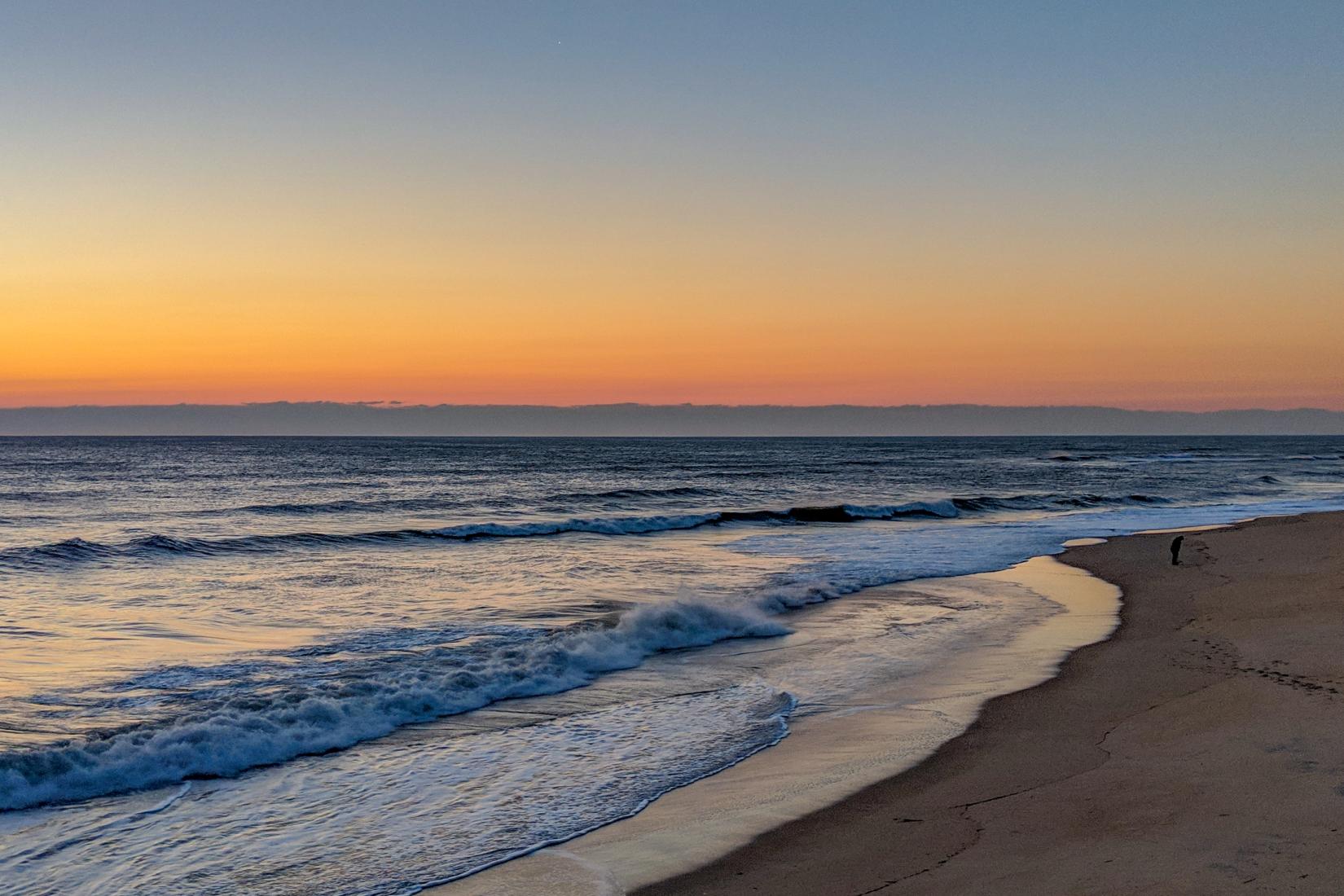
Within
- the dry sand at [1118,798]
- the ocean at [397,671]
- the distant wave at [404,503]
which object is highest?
the dry sand at [1118,798]

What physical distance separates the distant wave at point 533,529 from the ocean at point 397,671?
7.3 inches

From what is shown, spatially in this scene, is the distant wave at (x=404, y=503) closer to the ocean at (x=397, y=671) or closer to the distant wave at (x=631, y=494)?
the distant wave at (x=631, y=494)

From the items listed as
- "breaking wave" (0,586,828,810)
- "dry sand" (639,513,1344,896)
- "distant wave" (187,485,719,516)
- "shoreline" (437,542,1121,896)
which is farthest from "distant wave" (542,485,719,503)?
"dry sand" (639,513,1344,896)

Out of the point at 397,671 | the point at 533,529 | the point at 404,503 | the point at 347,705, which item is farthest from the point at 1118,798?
the point at 404,503

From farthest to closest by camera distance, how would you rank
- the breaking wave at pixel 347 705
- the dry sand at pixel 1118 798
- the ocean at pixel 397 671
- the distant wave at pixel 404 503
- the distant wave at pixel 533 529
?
the distant wave at pixel 404 503
the distant wave at pixel 533 529
the breaking wave at pixel 347 705
the ocean at pixel 397 671
the dry sand at pixel 1118 798

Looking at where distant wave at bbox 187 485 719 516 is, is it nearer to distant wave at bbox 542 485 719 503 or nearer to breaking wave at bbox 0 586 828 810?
distant wave at bbox 542 485 719 503

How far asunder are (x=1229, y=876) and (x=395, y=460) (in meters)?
87.8

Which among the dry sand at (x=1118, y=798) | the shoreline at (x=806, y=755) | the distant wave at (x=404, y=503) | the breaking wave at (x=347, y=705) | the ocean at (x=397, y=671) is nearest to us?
the dry sand at (x=1118, y=798)

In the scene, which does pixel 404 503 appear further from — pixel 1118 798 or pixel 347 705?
pixel 1118 798

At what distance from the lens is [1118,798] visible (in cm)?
657

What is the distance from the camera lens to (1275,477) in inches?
2490

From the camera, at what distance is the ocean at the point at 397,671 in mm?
6668

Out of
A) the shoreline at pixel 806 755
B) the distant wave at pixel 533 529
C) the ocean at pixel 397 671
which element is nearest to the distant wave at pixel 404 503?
the ocean at pixel 397 671

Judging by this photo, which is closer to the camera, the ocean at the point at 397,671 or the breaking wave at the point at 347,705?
the ocean at the point at 397,671
